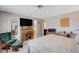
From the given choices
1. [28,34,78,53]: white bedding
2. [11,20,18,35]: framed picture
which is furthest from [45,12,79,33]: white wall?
[11,20,18,35]: framed picture

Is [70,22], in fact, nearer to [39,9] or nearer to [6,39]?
[39,9]

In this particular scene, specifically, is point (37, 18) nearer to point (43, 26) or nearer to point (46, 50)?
point (43, 26)

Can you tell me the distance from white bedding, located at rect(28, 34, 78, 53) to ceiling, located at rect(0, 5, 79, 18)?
1.32ft

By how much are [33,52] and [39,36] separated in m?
0.26

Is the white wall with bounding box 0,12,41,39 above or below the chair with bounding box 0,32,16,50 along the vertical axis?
above

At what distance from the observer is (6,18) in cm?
162

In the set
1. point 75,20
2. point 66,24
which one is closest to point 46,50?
point 66,24

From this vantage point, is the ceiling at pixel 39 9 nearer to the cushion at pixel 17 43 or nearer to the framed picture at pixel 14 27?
the framed picture at pixel 14 27

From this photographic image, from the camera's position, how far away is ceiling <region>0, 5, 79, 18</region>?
1640mm

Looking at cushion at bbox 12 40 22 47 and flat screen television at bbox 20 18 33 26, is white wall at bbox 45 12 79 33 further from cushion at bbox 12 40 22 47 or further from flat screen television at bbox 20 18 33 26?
cushion at bbox 12 40 22 47

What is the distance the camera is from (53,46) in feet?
5.37

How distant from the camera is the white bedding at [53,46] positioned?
1631 millimetres
